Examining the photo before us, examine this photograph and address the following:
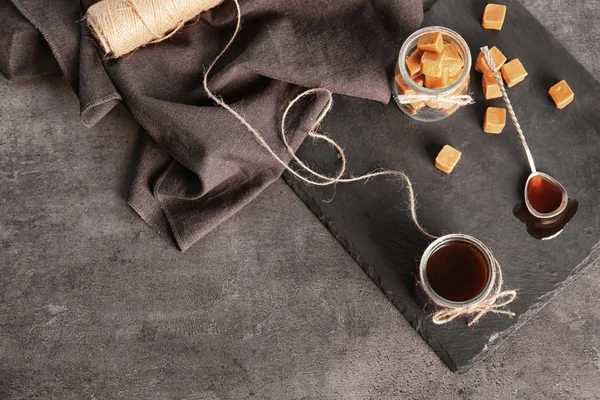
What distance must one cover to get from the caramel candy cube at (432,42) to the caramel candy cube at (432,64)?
0.04 ft

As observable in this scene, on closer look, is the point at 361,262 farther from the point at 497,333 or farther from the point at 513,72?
the point at 513,72

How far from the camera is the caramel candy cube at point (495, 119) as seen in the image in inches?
56.9

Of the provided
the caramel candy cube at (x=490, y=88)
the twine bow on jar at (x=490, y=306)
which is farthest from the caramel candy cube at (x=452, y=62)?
the twine bow on jar at (x=490, y=306)

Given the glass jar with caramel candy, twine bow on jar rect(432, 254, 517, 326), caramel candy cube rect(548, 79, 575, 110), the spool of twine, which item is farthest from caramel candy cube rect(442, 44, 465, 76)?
the spool of twine

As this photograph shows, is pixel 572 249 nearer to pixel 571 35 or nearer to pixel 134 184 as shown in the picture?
pixel 571 35

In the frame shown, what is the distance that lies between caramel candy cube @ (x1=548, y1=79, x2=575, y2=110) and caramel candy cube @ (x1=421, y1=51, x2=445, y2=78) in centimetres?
28

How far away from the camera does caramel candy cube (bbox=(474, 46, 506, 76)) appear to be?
1.45 m

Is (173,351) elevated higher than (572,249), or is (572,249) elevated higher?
(572,249)

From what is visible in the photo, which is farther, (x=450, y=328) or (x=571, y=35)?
(x=571, y=35)

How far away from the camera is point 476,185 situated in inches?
57.2

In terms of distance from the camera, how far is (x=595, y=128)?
1.46 metres

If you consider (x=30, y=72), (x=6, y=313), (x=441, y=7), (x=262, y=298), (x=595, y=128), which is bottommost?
(x=6, y=313)

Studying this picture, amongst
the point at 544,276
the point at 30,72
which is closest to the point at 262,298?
the point at 544,276

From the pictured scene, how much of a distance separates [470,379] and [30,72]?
117 centimetres
